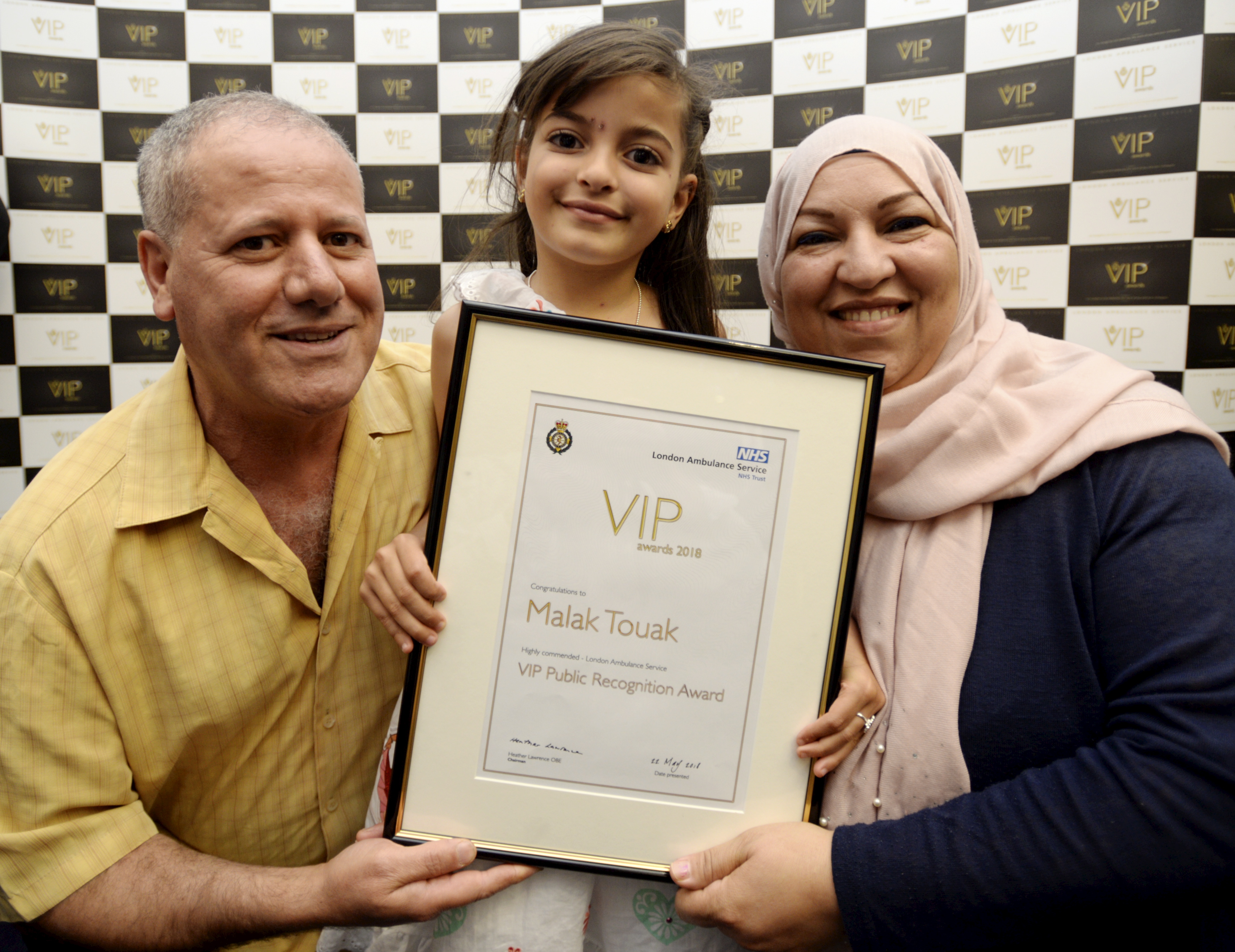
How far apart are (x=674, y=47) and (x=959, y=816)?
1.58 metres

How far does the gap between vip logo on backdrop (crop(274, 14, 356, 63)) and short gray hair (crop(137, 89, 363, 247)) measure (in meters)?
2.03

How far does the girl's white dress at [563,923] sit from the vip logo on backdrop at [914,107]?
8.81 ft

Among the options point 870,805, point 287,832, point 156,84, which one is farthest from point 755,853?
point 156,84

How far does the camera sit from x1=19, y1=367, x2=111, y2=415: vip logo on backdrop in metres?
2.90

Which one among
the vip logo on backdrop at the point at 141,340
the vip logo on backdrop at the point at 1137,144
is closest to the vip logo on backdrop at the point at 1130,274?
the vip logo on backdrop at the point at 1137,144

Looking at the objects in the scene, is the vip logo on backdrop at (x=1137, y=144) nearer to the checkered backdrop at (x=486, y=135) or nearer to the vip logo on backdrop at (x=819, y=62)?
the checkered backdrop at (x=486, y=135)

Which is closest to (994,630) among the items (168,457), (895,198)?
(895,198)

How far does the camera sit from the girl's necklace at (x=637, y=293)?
5.47 feet

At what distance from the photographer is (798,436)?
0.94 m

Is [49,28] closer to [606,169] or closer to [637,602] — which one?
[606,169]

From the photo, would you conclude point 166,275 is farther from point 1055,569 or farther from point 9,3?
point 9,3

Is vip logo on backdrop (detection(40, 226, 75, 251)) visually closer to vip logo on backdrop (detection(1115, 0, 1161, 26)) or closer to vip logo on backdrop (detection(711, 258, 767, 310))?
vip logo on backdrop (detection(711, 258, 767, 310))

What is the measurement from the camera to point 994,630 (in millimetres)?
1005

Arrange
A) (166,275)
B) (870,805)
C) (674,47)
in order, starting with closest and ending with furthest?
1. (870,805)
2. (166,275)
3. (674,47)
